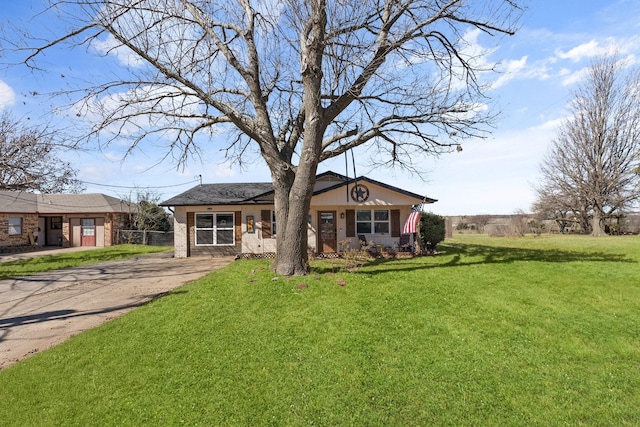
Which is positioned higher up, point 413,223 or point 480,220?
point 480,220

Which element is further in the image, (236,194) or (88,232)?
(88,232)

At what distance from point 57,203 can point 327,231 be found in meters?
23.7

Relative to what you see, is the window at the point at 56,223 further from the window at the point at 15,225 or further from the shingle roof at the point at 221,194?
the shingle roof at the point at 221,194

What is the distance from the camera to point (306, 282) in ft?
29.2

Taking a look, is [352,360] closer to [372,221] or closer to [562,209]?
[372,221]

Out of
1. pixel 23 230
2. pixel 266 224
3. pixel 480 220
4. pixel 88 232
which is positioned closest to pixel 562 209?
pixel 480 220

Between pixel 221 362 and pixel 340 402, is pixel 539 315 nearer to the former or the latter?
pixel 340 402

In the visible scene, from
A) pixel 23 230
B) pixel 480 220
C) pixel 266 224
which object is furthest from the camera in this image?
pixel 480 220

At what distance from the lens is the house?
15.5m

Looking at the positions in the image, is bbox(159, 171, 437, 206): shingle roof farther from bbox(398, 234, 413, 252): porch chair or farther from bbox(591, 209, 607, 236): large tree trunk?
bbox(591, 209, 607, 236): large tree trunk

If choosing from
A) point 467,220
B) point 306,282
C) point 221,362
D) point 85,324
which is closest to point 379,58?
point 306,282

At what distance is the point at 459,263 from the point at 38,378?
11572mm

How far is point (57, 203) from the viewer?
1044 inches

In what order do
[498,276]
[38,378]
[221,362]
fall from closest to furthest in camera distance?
1. [38,378]
2. [221,362]
3. [498,276]
